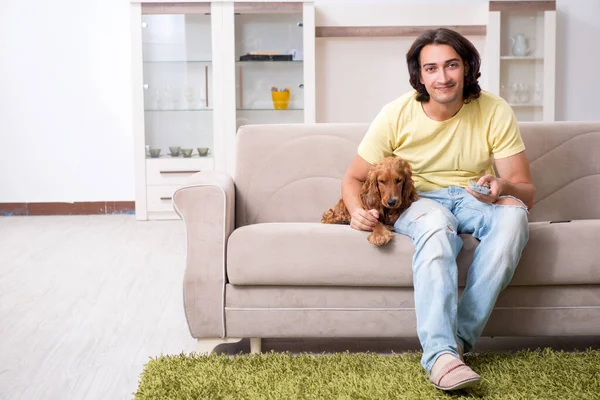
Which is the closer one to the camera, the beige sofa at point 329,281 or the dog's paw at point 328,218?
the beige sofa at point 329,281

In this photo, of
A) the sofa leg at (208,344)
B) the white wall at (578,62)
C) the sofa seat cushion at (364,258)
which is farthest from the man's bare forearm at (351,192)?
the white wall at (578,62)

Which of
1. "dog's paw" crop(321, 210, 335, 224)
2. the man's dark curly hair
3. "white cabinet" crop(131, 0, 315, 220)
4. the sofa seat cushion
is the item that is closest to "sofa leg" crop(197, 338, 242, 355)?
the sofa seat cushion

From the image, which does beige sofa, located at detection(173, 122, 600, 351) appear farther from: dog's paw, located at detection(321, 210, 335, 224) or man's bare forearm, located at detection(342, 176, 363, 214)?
dog's paw, located at detection(321, 210, 335, 224)

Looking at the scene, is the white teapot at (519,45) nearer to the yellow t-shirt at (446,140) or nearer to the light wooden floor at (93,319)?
the light wooden floor at (93,319)

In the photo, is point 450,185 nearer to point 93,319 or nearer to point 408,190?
point 408,190

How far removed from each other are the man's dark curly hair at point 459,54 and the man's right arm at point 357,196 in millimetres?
276

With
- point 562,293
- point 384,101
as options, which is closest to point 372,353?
point 562,293

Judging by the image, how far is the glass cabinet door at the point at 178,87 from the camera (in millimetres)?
5219

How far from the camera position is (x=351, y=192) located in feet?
7.69

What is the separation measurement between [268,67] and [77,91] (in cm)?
137

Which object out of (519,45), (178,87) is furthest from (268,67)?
(519,45)

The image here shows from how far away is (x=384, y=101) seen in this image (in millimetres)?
5395

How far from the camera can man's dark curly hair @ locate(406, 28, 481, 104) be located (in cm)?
224

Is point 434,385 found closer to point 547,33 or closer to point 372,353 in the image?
point 372,353
